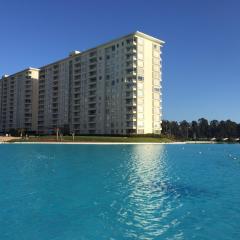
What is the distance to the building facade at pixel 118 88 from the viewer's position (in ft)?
505

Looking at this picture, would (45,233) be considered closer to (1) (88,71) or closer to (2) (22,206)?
(2) (22,206)

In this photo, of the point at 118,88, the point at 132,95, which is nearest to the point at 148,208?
the point at 132,95

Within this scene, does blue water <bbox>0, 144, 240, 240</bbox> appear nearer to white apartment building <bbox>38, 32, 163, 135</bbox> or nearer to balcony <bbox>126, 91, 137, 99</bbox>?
balcony <bbox>126, 91, 137, 99</bbox>

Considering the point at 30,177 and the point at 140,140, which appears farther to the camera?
the point at 140,140

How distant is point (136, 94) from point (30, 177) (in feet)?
399

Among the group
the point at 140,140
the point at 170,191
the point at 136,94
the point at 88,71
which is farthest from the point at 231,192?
the point at 88,71

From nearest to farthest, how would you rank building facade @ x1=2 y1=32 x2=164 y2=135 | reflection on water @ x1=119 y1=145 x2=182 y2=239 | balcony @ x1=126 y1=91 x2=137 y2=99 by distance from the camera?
1. reflection on water @ x1=119 y1=145 x2=182 y2=239
2. balcony @ x1=126 y1=91 x2=137 y2=99
3. building facade @ x1=2 y1=32 x2=164 y2=135

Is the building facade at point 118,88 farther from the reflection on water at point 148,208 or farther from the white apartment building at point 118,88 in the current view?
the reflection on water at point 148,208

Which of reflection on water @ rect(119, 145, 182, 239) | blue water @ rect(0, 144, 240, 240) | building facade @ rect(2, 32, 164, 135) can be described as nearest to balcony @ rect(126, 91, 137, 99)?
building facade @ rect(2, 32, 164, 135)

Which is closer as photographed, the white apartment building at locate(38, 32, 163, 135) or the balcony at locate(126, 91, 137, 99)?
the balcony at locate(126, 91, 137, 99)

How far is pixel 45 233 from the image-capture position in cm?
1605

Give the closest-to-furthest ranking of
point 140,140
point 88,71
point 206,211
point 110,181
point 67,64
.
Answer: point 206,211
point 110,181
point 140,140
point 88,71
point 67,64

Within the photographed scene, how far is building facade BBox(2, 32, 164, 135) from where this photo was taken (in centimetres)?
15400

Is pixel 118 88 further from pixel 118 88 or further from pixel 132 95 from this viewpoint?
pixel 132 95
